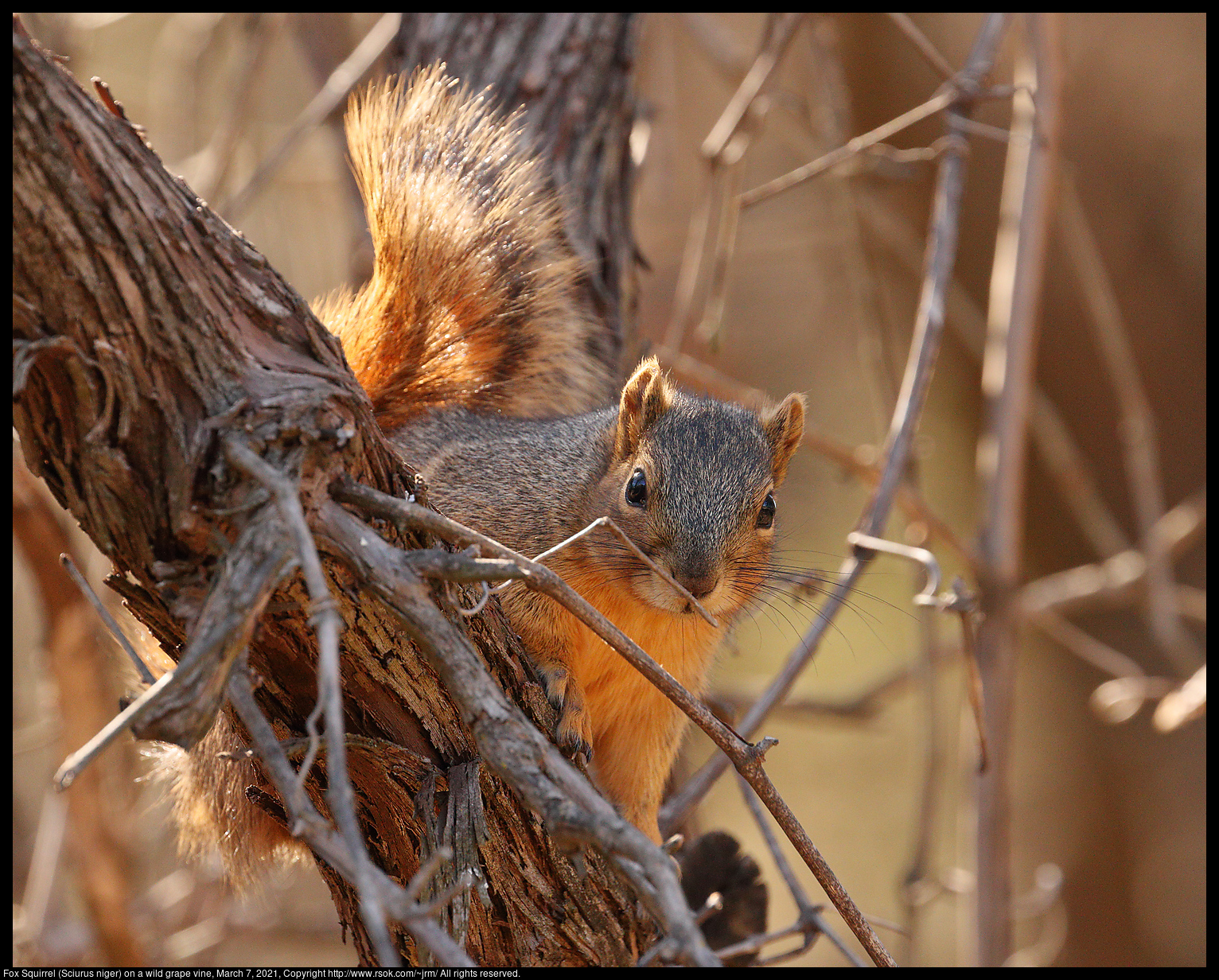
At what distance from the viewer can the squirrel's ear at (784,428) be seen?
2.14m

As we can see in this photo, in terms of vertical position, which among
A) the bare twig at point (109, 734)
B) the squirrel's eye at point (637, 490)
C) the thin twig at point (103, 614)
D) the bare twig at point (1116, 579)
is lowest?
the bare twig at point (1116, 579)

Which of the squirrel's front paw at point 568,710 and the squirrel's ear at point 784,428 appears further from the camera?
the squirrel's ear at point 784,428

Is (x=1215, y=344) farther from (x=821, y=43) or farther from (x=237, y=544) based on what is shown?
(x=237, y=544)

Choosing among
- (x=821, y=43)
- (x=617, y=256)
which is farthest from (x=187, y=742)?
(x=821, y=43)

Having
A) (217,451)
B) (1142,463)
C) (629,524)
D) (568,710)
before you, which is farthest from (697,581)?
(1142,463)

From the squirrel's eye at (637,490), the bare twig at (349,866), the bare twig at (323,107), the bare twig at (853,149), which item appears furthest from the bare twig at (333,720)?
the bare twig at (323,107)

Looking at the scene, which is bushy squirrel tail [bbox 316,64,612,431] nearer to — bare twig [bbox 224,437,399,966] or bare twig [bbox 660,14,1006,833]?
bare twig [bbox 660,14,1006,833]

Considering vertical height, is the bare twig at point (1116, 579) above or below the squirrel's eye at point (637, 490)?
below

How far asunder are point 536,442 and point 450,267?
420mm

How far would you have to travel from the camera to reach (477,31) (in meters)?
2.58

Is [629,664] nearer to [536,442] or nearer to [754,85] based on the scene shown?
[536,442]

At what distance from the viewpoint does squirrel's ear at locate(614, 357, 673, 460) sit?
2043mm

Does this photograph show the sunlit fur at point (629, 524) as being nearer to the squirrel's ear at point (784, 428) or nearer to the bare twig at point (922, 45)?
the squirrel's ear at point (784, 428)

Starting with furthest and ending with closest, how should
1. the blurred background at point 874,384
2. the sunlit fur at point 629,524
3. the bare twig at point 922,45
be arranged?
the blurred background at point 874,384 < the bare twig at point 922,45 < the sunlit fur at point 629,524
